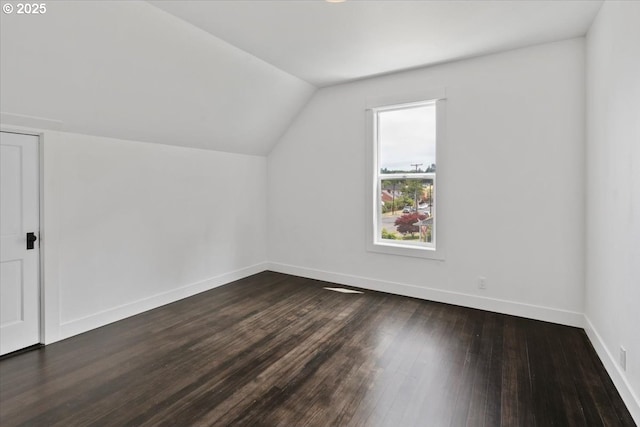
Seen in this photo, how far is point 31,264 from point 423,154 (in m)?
4.14

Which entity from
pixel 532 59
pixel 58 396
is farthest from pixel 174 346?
pixel 532 59

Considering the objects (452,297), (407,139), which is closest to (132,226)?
(407,139)

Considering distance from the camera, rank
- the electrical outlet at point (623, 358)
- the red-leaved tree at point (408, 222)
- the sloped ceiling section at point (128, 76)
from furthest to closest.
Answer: the red-leaved tree at point (408, 222) < the sloped ceiling section at point (128, 76) < the electrical outlet at point (623, 358)

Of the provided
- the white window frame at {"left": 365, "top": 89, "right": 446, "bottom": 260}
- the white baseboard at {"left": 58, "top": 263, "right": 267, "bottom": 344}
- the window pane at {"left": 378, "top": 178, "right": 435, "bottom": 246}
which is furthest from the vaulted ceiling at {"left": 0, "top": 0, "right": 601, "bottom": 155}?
the white baseboard at {"left": 58, "top": 263, "right": 267, "bottom": 344}

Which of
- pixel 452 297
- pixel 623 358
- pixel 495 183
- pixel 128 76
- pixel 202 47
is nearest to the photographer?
pixel 623 358

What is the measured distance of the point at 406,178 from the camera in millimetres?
4250

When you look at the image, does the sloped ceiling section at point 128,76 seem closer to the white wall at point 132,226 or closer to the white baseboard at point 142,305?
the white wall at point 132,226

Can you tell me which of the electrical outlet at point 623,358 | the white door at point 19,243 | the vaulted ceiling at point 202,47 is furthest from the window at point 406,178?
the white door at point 19,243

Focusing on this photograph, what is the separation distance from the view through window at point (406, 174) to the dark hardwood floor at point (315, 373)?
42.2 inches

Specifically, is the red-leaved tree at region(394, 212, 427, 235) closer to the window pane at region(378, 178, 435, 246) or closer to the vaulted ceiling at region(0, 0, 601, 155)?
the window pane at region(378, 178, 435, 246)

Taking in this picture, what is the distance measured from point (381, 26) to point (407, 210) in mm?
2172

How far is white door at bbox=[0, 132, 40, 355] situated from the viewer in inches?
107

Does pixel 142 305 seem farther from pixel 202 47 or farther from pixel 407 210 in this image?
pixel 407 210

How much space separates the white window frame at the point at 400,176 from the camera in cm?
390
